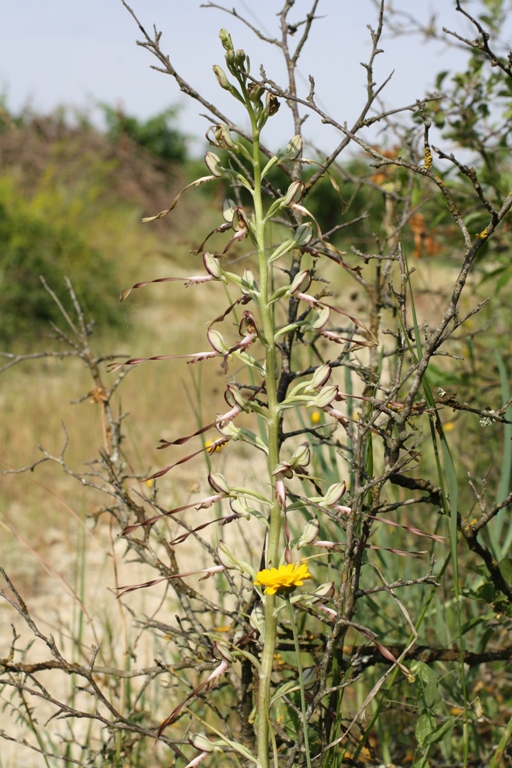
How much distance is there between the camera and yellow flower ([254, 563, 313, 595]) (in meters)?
0.86

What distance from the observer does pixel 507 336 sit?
11.9ft

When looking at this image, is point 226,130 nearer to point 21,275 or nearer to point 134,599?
point 134,599

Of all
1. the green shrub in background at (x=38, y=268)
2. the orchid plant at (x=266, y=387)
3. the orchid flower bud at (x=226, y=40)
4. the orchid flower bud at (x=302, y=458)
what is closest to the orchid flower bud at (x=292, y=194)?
the orchid plant at (x=266, y=387)

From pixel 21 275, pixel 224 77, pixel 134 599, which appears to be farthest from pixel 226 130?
pixel 21 275

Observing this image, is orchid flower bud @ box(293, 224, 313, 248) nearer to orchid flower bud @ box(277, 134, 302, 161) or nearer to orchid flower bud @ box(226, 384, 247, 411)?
orchid flower bud @ box(277, 134, 302, 161)

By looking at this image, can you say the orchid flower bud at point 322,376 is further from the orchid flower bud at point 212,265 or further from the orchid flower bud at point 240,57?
the orchid flower bud at point 240,57

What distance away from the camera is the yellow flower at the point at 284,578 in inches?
34.0

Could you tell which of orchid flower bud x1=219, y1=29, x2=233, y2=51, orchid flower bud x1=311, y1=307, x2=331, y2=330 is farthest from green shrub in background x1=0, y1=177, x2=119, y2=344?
orchid flower bud x1=311, y1=307, x2=331, y2=330

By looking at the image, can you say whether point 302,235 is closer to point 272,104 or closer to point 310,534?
point 272,104

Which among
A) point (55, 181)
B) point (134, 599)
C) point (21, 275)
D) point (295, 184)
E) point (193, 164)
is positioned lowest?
point (134, 599)

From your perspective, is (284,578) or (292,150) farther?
(292,150)

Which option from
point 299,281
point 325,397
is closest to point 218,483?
point 325,397

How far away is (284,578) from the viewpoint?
866mm

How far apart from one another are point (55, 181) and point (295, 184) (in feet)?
36.4
